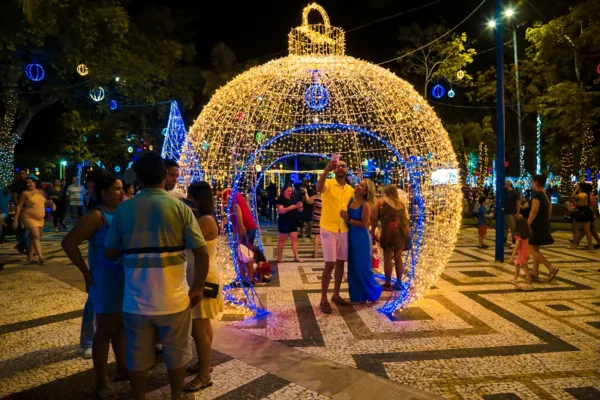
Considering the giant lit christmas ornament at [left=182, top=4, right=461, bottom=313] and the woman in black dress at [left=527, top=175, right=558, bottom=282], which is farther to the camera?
the woman in black dress at [left=527, top=175, right=558, bottom=282]

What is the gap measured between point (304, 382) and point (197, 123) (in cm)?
360

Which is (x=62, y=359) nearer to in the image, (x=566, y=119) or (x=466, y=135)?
(x=566, y=119)

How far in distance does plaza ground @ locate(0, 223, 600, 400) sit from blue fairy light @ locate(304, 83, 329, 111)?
106 inches

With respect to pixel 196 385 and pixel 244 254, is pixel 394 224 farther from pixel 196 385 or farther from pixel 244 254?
pixel 196 385

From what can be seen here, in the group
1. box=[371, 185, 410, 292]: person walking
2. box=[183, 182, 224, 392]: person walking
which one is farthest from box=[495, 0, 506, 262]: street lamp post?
box=[183, 182, 224, 392]: person walking

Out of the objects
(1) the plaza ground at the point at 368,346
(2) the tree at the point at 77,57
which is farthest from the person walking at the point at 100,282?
(2) the tree at the point at 77,57

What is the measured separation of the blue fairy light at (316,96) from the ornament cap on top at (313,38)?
1.60ft

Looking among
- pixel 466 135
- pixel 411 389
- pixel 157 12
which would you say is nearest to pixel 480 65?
pixel 466 135

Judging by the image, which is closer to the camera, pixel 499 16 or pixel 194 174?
pixel 194 174

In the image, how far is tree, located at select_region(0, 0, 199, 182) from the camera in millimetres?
14164

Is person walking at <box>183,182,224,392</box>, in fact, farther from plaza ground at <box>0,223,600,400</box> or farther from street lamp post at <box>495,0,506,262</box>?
street lamp post at <box>495,0,506,262</box>

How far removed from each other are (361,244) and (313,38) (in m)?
2.91

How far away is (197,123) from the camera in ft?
19.3

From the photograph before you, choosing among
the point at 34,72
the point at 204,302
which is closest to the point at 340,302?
the point at 204,302
